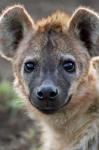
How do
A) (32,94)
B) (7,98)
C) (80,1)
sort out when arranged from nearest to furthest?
(32,94) → (7,98) → (80,1)

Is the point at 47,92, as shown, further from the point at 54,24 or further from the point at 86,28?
the point at 86,28

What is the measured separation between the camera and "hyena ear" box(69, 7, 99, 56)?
339 inches

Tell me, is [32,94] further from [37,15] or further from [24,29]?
[37,15]

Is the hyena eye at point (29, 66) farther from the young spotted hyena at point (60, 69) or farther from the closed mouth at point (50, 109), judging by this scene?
the closed mouth at point (50, 109)

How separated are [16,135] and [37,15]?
15.9 ft

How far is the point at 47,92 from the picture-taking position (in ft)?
26.5

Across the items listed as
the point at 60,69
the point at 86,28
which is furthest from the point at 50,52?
the point at 86,28

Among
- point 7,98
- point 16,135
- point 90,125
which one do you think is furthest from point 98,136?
point 7,98

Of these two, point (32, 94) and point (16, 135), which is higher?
point (16, 135)

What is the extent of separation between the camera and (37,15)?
51.9ft

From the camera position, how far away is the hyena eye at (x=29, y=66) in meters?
8.45

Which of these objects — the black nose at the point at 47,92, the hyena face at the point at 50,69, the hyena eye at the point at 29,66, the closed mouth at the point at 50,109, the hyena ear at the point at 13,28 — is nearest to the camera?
the black nose at the point at 47,92

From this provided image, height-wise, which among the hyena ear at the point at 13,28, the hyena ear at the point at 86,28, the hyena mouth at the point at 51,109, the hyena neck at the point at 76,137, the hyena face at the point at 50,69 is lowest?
the hyena neck at the point at 76,137

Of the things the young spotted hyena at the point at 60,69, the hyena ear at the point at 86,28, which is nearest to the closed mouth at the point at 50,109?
the young spotted hyena at the point at 60,69
